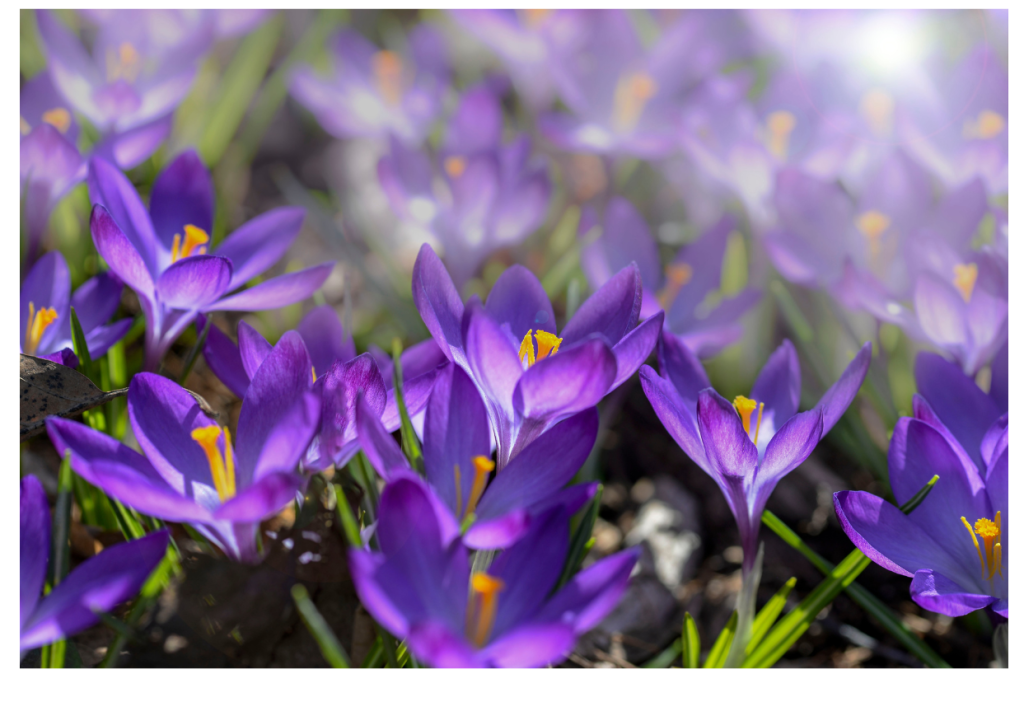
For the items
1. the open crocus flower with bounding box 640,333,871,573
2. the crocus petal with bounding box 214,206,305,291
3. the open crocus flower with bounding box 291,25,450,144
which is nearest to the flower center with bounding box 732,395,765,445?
the open crocus flower with bounding box 640,333,871,573

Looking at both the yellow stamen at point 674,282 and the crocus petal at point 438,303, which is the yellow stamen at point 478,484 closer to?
the crocus petal at point 438,303

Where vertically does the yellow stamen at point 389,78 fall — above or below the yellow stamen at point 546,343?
above

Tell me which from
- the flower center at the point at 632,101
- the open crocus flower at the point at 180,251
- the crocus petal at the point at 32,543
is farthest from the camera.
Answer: the flower center at the point at 632,101

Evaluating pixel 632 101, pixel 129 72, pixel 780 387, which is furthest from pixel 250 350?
pixel 632 101

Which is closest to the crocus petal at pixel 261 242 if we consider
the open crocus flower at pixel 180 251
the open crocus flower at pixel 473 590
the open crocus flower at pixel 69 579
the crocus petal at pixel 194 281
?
the open crocus flower at pixel 180 251

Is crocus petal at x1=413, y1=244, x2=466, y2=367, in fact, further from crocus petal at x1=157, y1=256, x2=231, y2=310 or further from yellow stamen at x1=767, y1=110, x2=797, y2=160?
yellow stamen at x1=767, y1=110, x2=797, y2=160

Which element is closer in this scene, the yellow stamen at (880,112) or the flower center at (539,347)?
the flower center at (539,347)

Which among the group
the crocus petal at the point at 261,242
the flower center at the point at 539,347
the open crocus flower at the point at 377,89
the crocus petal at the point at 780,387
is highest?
the open crocus flower at the point at 377,89
